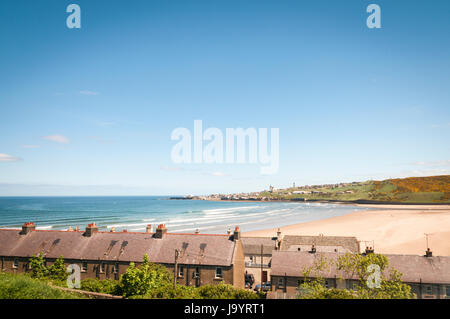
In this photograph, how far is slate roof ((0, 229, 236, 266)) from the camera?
38.5 metres

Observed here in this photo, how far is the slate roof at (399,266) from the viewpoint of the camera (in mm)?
35334

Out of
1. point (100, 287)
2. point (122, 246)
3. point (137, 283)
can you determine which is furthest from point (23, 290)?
point (122, 246)

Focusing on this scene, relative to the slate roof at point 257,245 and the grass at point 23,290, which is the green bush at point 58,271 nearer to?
the grass at point 23,290

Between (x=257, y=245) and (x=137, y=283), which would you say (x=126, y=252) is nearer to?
(x=137, y=283)

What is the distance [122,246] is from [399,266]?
35.7 metres

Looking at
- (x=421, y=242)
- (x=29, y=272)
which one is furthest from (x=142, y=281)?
(x=421, y=242)

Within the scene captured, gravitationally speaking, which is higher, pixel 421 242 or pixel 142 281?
pixel 142 281

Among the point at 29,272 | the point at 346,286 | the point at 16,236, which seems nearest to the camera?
the point at 346,286
